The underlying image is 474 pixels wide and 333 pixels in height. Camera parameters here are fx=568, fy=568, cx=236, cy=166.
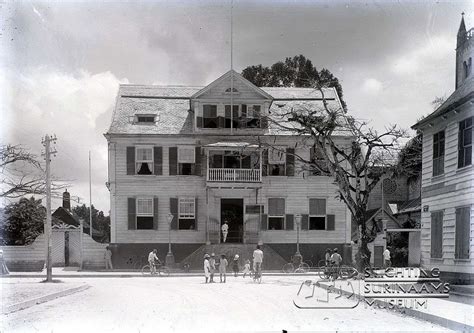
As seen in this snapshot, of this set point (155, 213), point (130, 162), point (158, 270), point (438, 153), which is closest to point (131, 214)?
point (155, 213)

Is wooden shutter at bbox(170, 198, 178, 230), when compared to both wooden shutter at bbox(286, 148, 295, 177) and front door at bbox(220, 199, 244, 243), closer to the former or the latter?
front door at bbox(220, 199, 244, 243)

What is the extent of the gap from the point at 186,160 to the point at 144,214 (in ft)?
11.7

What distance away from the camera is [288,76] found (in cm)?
2650

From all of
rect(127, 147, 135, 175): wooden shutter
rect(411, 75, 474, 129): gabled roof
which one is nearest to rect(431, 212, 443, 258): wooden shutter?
rect(411, 75, 474, 129): gabled roof

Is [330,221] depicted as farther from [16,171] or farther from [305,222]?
[16,171]

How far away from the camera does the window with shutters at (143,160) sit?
28.1 meters

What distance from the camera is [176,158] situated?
2894 cm

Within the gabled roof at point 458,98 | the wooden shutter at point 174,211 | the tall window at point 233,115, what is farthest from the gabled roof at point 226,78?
the gabled roof at point 458,98

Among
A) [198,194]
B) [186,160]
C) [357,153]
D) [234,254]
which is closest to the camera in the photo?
[357,153]

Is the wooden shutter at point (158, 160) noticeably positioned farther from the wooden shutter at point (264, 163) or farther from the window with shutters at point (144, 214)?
the wooden shutter at point (264, 163)

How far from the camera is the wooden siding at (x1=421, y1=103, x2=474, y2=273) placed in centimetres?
1638

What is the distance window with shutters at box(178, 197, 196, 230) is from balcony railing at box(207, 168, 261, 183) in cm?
154

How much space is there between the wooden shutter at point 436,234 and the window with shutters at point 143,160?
1437cm

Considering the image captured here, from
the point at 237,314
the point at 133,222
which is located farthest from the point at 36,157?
the point at 133,222
